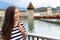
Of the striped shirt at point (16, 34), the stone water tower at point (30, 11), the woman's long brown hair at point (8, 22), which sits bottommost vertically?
the stone water tower at point (30, 11)

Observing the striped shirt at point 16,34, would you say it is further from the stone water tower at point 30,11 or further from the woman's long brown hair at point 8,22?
the stone water tower at point 30,11

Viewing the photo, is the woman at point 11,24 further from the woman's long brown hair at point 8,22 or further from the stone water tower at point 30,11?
the stone water tower at point 30,11

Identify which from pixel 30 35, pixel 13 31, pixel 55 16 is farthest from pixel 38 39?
pixel 55 16

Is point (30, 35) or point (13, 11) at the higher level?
→ point (13, 11)

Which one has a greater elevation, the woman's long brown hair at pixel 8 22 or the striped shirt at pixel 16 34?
the woman's long brown hair at pixel 8 22

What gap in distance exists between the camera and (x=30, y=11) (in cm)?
781

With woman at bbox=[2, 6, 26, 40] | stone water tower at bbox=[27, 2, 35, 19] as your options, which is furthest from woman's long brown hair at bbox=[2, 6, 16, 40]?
stone water tower at bbox=[27, 2, 35, 19]

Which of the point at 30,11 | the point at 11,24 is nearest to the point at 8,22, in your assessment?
the point at 11,24

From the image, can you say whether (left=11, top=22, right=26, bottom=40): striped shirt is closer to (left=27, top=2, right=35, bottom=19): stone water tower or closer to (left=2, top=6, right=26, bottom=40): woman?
(left=2, top=6, right=26, bottom=40): woman

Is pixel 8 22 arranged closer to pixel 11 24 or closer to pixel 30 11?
pixel 11 24

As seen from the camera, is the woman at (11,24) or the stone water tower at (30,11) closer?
the woman at (11,24)

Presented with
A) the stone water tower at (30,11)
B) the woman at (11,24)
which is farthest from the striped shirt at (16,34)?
the stone water tower at (30,11)

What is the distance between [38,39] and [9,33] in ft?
1.45

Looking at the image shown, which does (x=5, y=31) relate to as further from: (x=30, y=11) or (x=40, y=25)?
(x=40, y=25)
